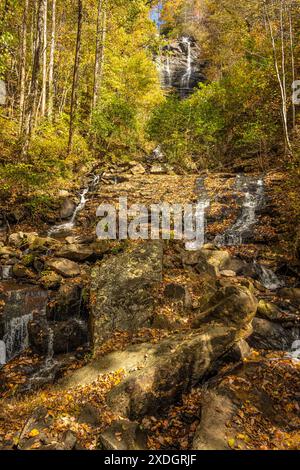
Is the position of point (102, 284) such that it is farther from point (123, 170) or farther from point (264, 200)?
point (123, 170)

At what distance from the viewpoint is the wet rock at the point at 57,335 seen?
7285mm

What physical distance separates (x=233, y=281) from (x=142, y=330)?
283 cm

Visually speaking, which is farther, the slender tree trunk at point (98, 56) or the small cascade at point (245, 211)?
the slender tree trunk at point (98, 56)

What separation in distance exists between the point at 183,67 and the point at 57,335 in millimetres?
37342

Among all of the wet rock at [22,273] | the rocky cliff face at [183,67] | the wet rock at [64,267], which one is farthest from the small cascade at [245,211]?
the rocky cliff face at [183,67]

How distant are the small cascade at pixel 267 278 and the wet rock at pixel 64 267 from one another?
17.5 ft

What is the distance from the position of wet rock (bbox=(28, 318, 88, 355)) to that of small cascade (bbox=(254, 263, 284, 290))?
5.15 meters

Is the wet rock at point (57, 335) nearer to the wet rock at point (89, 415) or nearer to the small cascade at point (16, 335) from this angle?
the small cascade at point (16, 335)

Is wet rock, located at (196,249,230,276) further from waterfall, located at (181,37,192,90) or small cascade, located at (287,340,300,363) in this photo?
waterfall, located at (181,37,192,90)

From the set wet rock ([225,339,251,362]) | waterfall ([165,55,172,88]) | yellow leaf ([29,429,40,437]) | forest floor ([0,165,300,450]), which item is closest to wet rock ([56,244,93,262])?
forest floor ([0,165,300,450])

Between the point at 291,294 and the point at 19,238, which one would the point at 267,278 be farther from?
the point at 19,238

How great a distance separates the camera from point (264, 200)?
12.1 meters

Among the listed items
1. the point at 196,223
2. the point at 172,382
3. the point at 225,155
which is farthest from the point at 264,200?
the point at 172,382
